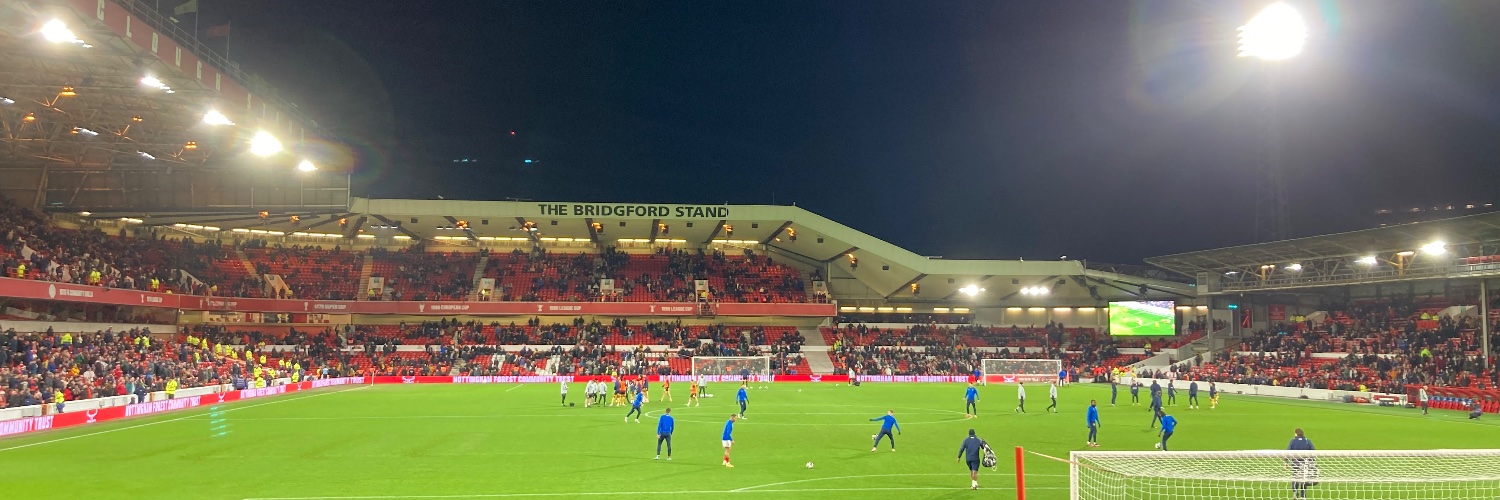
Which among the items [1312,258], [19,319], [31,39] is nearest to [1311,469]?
[31,39]

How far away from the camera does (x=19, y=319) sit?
41344mm

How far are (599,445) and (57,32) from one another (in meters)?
18.6

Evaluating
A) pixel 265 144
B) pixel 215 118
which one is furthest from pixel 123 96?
pixel 265 144

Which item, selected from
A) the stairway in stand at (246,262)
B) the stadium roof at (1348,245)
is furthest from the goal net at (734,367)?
the stairway in stand at (246,262)

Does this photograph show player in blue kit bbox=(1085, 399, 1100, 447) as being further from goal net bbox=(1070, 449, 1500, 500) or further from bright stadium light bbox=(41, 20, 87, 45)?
bright stadium light bbox=(41, 20, 87, 45)

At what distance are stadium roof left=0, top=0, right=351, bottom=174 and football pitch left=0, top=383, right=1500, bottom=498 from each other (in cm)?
1162

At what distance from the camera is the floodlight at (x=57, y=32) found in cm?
2373

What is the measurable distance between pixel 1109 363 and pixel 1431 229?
2594 cm

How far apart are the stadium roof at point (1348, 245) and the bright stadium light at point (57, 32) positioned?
175 feet

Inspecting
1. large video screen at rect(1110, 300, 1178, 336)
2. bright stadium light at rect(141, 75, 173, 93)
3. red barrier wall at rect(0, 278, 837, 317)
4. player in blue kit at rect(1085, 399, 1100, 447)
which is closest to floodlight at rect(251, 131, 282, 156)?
bright stadium light at rect(141, 75, 173, 93)

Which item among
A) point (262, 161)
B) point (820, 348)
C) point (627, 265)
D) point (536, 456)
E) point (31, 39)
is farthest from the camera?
point (627, 265)

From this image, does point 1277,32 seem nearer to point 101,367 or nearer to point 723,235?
point 723,235

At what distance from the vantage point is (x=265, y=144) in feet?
127

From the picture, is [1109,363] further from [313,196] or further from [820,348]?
[313,196]
